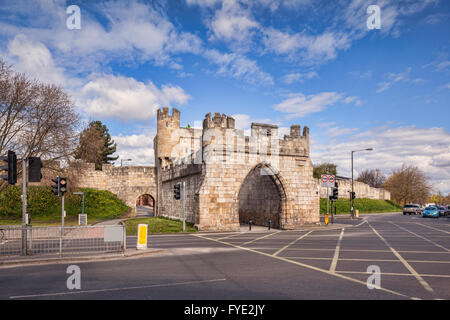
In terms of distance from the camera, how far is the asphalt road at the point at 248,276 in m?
6.21

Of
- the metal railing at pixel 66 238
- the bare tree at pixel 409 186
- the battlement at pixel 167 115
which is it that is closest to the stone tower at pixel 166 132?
the battlement at pixel 167 115

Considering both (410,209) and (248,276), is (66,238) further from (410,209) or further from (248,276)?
(410,209)

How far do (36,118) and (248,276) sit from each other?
19062 millimetres

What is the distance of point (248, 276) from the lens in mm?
7637

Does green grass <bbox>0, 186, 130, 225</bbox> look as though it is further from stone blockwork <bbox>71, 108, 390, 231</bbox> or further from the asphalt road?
the asphalt road

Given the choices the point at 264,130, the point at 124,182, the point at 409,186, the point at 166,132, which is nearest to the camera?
the point at 264,130

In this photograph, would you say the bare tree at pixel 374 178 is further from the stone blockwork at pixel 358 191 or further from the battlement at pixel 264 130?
the battlement at pixel 264 130

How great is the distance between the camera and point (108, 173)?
34750 millimetres

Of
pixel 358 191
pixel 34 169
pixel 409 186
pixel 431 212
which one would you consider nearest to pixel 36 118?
pixel 34 169

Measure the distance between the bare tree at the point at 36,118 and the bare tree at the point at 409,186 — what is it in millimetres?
73365

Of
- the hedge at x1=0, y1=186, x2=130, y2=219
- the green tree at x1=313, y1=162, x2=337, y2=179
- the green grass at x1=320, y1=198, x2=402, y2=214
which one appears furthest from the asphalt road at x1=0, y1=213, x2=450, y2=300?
the green tree at x1=313, y1=162, x2=337, y2=179

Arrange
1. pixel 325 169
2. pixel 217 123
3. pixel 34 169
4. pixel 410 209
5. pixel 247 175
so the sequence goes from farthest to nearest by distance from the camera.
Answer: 1. pixel 325 169
2. pixel 410 209
3. pixel 247 175
4. pixel 217 123
5. pixel 34 169
